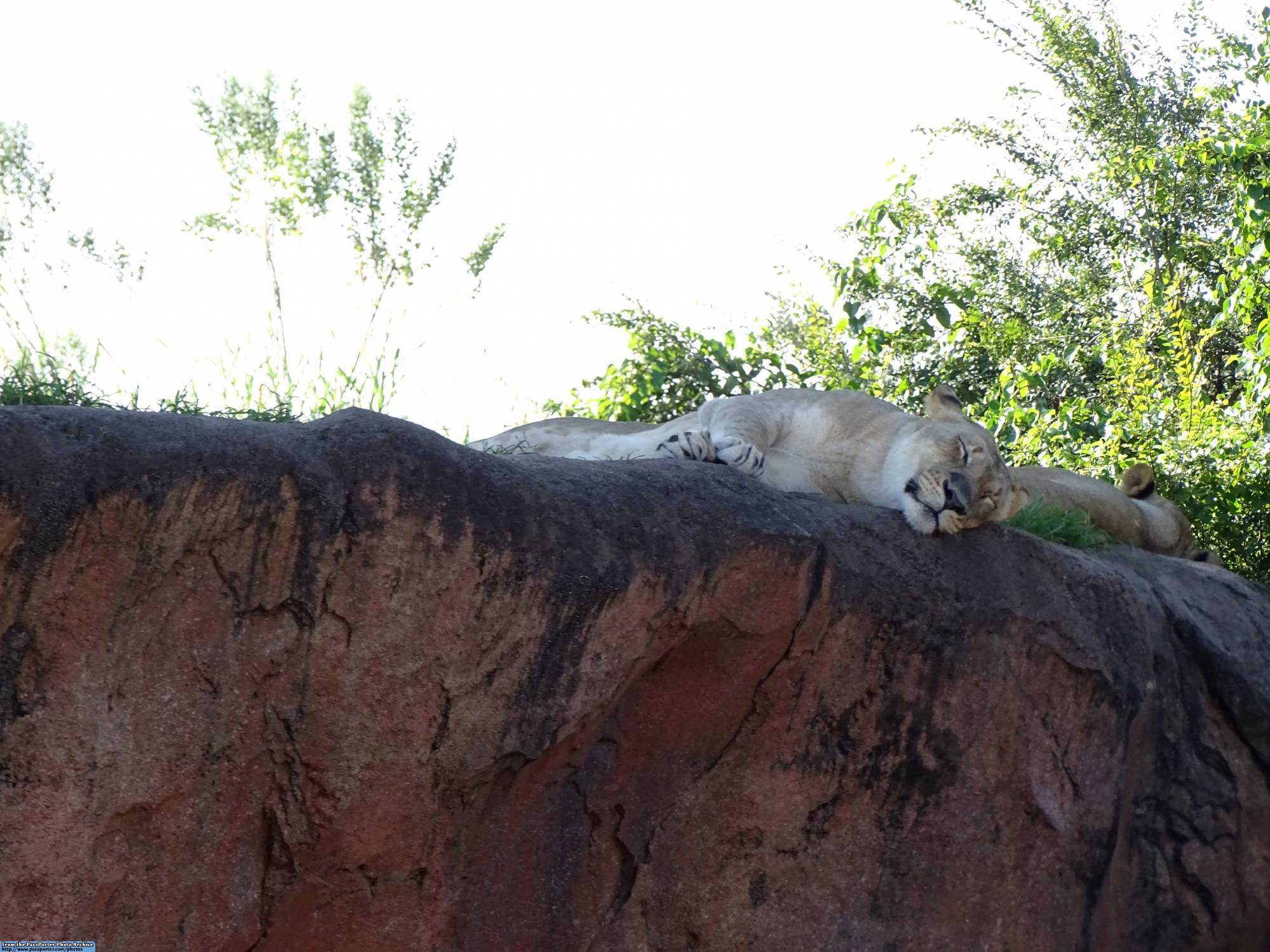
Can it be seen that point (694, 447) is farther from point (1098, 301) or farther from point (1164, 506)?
point (1098, 301)

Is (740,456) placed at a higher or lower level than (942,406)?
lower

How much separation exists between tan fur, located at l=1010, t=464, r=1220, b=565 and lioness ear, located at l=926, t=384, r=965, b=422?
0.48 metres

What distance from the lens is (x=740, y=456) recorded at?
4.59m

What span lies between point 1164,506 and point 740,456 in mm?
3188

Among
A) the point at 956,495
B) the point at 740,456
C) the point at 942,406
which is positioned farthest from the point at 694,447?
the point at 942,406

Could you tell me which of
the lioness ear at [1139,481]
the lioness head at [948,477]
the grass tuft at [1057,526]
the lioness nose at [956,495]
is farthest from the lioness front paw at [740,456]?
the lioness ear at [1139,481]

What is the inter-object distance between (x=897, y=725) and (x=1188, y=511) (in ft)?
13.7

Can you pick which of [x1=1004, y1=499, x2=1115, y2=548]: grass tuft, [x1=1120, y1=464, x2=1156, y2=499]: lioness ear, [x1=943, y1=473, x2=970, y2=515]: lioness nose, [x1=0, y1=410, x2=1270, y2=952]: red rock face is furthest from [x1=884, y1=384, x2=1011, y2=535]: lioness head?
[x1=1120, y1=464, x2=1156, y2=499]: lioness ear

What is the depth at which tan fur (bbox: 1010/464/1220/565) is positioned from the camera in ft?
19.7

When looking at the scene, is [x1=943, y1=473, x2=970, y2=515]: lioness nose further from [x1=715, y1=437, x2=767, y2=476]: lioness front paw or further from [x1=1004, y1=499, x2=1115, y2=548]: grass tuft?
[x1=1004, y1=499, x2=1115, y2=548]: grass tuft

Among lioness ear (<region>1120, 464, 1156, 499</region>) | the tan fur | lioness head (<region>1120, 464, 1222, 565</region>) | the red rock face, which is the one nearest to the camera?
the red rock face

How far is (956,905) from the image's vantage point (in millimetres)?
4363

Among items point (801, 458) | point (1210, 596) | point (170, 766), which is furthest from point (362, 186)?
point (170, 766)

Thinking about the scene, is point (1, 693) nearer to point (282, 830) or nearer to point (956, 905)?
point (282, 830)
